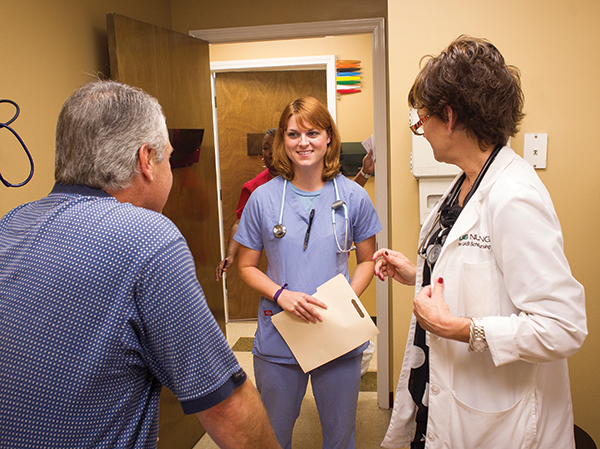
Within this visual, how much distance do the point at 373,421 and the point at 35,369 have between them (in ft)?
7.06

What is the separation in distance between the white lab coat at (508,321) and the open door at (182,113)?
146 centimetres

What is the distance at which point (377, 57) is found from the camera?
94.6 inches

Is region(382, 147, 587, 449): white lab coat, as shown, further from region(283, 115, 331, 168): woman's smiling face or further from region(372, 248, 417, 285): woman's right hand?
region(283, 115, 331, 168): woman's smiling face

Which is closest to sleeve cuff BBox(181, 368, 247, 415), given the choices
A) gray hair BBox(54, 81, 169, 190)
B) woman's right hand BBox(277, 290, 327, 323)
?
gray hair BBox(54, 81, 169, 190)

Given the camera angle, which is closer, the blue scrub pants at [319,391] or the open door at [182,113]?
the blue scrub pants at [319,391]

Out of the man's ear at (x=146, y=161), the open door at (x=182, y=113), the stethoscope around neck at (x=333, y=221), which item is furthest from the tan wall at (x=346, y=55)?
the man's ear at (x=146, y=161)

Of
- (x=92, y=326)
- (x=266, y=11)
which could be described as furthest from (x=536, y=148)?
(x=92, y=326)

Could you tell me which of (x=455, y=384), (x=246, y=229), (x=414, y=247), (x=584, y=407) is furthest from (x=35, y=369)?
(x=584, y=407)

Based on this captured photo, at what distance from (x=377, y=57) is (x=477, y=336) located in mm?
1856

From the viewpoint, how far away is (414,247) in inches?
79.9

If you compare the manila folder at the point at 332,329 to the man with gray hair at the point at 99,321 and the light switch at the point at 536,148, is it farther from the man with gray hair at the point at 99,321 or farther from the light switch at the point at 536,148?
the light switch at the point at 536,148

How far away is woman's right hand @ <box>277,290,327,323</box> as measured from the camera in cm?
148

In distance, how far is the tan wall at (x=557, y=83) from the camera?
1.78 metres

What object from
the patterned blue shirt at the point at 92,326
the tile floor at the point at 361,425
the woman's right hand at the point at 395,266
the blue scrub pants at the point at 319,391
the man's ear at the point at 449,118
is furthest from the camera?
the tile floor at the point at 361,425
